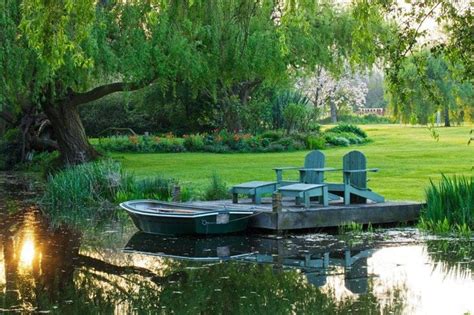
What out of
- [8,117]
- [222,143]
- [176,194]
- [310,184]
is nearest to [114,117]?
[222,143]

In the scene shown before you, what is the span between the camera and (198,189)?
879 inches

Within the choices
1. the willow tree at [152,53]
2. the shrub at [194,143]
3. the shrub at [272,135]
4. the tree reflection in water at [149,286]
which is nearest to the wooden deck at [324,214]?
the tree reflection in water at [149,286]

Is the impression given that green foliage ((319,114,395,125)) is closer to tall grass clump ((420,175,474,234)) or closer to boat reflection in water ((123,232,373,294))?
tall grass clump ((420,175,474,234))

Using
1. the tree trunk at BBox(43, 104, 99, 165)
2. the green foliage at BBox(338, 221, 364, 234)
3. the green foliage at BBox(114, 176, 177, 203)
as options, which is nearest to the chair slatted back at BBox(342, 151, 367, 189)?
the green foliage at BBox(338, 221, 364, 234)

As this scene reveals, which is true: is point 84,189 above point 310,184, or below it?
below

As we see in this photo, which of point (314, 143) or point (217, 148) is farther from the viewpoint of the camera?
point (314, 143)

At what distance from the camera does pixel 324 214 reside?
16.1 meters

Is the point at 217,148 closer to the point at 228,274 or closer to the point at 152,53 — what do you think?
the point at 152,53

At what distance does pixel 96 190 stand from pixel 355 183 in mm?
6612

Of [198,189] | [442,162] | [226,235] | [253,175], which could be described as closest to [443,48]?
[226,235]

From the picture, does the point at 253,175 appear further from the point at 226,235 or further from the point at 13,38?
the point at 226,235

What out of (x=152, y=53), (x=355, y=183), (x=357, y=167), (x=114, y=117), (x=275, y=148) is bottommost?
(x=275, y=148)

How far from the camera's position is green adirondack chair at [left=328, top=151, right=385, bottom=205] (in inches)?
671

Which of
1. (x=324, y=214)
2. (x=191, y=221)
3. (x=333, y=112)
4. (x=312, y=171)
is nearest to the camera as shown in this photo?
(x=191, y=221)
